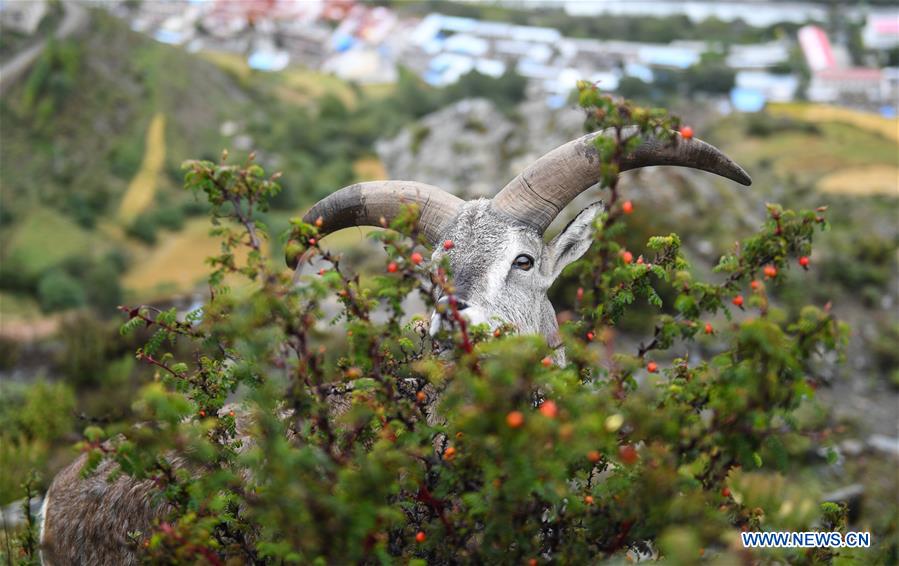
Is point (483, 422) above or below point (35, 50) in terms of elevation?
above

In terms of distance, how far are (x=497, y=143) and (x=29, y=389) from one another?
20589 millimetres

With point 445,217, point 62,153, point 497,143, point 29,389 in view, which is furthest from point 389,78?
point 445,217

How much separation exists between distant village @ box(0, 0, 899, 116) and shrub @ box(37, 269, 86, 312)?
35.8m

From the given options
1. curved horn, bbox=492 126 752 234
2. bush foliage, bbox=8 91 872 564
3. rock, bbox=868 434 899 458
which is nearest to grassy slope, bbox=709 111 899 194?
rock, bbox=868 434 899 458

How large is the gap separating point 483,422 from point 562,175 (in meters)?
4.09

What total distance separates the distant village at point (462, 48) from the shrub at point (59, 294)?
35.8 metres

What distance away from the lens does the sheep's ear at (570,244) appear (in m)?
6.68

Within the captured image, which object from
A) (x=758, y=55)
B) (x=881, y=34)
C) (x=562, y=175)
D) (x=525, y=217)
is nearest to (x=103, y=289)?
(x=525, y=217)

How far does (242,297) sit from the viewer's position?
11.1 feet

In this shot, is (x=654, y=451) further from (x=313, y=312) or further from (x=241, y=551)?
(x=241, y=551)

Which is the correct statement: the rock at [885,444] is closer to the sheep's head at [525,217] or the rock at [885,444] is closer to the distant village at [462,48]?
the sheep's head at [525,217]

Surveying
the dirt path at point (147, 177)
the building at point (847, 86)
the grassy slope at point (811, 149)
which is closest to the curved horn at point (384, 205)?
the dirt path at point (147, 177)

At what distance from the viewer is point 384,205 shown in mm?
7117

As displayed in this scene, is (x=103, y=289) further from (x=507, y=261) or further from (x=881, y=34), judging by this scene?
(x=881, y=34)
